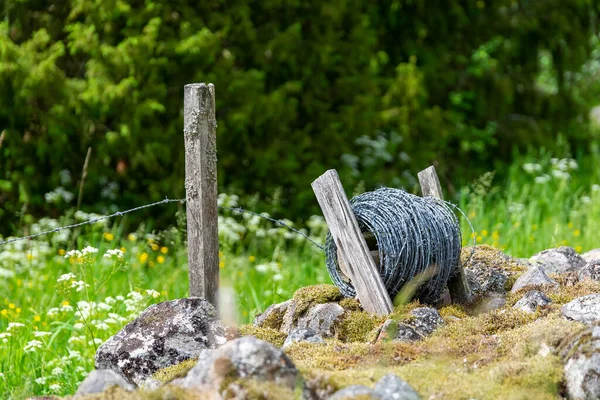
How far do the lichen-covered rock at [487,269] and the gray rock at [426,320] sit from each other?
0.78m

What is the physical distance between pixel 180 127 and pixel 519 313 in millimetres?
4276

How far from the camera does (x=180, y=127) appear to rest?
7.69 metres

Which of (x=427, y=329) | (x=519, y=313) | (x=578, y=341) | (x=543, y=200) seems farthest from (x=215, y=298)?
(x=543, y=200)

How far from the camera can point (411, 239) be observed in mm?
4312

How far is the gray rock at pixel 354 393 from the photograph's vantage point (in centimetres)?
287

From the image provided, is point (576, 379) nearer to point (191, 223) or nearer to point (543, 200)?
point (191, 223)

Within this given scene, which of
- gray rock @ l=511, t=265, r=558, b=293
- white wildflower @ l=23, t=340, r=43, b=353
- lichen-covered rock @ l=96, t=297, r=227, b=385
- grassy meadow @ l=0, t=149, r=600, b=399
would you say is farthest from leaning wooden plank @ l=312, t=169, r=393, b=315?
white wildflower @ l=23, t=340, r=43, b=353

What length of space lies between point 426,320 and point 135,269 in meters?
3.18

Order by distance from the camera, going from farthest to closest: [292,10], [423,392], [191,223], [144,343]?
[292,10], [191,223], [144,343], [423,392]

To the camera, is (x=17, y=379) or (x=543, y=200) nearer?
(x=17, y=379)

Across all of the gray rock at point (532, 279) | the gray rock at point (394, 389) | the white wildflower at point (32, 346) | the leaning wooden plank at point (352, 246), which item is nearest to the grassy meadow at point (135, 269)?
the white wildflower at point (32, 346)

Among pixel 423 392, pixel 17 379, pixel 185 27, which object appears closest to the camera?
pixel 423 392

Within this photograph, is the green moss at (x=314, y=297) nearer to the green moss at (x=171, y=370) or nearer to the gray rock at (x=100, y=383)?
the green moss at (x=171, y=370)

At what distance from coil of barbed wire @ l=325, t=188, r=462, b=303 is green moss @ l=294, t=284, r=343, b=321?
13 cm
